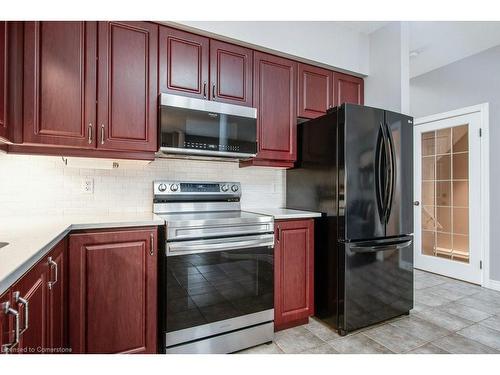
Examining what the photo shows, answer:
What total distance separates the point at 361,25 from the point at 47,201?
311cm

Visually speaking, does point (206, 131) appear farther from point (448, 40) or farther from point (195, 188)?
point (448, 40)

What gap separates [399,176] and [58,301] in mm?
2459

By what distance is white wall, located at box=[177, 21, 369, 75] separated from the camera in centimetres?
218

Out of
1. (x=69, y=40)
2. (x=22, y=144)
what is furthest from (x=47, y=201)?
(x=69, y=40)

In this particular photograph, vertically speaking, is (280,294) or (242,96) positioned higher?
(242,96)

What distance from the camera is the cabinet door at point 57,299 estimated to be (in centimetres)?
122

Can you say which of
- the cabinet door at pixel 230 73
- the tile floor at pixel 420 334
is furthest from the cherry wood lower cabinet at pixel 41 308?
the cabinet door at pixel 230 73

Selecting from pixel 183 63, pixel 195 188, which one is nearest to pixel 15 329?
pixel 195 188

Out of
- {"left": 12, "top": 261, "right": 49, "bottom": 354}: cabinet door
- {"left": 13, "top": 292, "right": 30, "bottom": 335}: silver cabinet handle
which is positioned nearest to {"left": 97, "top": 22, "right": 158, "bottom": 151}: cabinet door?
{"left": 12, "top": 261, "right": 49, "bottom": 354}: cabinet door

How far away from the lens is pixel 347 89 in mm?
2783

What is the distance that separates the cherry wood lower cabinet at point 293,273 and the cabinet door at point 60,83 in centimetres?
151
